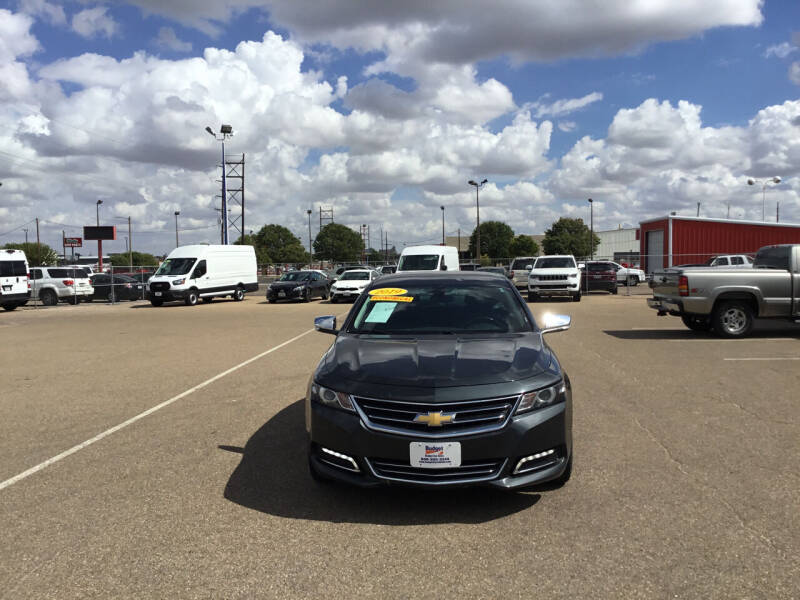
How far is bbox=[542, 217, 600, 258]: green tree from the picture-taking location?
101125mm

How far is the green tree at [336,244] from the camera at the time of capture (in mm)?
114438

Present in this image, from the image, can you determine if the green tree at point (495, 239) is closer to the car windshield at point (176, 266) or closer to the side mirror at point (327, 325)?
the car windshield at point (176, 266)

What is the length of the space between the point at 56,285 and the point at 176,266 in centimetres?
608

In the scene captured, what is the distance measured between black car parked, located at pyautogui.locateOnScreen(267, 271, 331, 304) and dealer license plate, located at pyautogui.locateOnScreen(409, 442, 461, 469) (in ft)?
76.7

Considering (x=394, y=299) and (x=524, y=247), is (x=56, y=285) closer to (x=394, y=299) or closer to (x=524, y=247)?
(x=394, y=299)

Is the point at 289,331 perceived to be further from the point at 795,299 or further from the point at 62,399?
the point at 795,299

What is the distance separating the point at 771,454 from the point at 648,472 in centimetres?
116

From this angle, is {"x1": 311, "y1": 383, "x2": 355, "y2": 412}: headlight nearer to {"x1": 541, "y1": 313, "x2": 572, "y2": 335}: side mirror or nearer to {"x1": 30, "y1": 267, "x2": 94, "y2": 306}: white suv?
{"x1": 541, "y1": 313, "x2": 572, "y2": 335}: side mirror

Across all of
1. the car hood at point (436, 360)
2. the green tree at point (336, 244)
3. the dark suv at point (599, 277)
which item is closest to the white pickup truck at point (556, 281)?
the dark suv at point (599, 277)

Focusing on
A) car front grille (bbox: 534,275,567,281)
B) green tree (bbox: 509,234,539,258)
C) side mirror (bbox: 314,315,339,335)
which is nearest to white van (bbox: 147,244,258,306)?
car front grille (bbox: 534,275,567,281)

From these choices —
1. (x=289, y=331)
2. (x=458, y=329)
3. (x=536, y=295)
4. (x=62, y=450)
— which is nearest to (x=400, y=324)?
(x=458, y=329)

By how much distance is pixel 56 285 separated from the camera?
Result: 90.8ft

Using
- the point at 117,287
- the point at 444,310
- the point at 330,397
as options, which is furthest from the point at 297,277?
the point at 330,397

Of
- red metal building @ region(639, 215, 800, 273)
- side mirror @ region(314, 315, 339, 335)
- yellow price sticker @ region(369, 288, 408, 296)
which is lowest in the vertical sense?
side mirror @ region(314, 315, 339, 335)
